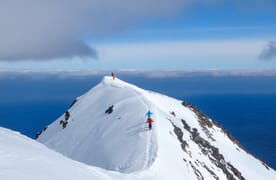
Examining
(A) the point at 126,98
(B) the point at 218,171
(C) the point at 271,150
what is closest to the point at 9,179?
(B) the point at 218,171

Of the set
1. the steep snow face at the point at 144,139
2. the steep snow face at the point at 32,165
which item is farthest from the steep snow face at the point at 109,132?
the steep snow face at the point at 32,165

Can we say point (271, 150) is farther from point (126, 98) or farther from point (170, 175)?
point (170, 175)

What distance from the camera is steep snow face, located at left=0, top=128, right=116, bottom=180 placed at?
1689 cm

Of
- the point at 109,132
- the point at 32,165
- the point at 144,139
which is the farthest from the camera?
the point at 109,132

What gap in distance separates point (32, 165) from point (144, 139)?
26.1 m

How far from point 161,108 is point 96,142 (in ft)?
44.1

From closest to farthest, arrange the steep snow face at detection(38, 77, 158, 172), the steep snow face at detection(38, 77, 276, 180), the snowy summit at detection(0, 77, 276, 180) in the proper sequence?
1. the snowy summit at detection(0, 77, 276, 180)
2. the steep snow face at detection(38, 77, 276, 180)
3. the steep snow face at detection(38, 77, 158, 172)

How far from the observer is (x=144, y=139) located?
143 ft

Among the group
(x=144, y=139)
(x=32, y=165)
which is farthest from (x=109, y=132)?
(x=32, y=165)

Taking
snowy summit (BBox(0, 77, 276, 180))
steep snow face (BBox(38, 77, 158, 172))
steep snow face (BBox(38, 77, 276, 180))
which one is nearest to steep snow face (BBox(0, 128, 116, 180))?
snowy summit (BBox(0, 77, 276, 180))

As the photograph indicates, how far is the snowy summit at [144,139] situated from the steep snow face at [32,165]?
9.99 ft

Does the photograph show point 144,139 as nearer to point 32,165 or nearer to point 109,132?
point 109,132

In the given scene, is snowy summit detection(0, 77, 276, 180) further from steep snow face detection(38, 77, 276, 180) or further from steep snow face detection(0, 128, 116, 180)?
steep snow face detection(0, 128, 116, 180)

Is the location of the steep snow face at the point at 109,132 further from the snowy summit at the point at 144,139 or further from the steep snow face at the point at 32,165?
the steep snow face at the point at 32,165
